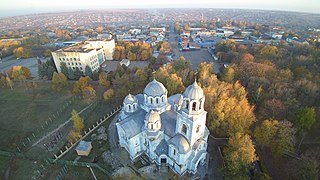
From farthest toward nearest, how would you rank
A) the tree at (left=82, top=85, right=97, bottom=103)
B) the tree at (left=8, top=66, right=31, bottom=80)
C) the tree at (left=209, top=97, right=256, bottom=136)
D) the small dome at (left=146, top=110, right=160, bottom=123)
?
the tree at (left=8, top=66, right=31, bottom=80) → the tree at (left=82, top=85, right=97, bottom=103) → the tree at (left=209, top=97, right=256, bottom=136) → the small dome at (left=146, top=110, right=160, bottom=123)

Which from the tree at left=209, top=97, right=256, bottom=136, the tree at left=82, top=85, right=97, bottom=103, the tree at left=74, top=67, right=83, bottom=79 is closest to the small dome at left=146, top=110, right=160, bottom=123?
the tree at left=209, top=97, right=256, bottom=136

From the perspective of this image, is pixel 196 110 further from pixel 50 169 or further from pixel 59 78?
pixel 59 78

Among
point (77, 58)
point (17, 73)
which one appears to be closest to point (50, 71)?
point (77, 58)

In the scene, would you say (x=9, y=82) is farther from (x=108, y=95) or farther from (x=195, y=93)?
(x=195, y=93)

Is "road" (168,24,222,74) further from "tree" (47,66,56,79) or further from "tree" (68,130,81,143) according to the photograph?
"tree" (68,130,81,143)

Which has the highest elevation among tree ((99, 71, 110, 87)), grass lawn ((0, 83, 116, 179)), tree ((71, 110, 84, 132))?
tree ((99, 71, 110, 87))

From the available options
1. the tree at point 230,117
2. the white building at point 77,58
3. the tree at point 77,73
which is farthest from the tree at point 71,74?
the tree at point 230,117
